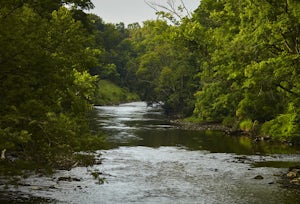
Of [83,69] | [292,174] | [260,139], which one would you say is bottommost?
[292,174]

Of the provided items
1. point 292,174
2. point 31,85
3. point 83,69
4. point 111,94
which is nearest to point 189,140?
point 292,174

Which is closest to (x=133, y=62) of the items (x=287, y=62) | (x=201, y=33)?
(x=201, y=33)

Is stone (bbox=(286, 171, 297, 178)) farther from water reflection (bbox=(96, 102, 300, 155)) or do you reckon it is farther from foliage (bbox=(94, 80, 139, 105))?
foliage (bbox=(94, 80, 139, 105))

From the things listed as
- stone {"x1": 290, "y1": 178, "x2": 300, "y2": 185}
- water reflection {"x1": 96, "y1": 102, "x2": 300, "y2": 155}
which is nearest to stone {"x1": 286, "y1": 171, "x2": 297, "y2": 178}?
stone {"x1": 290, "y1": 178, "x2": 300, "y2": 185}

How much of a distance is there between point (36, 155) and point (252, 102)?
1382 inches

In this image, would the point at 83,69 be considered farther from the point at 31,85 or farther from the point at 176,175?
the point at 176,175

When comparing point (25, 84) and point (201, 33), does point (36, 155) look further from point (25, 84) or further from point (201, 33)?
point (201, 33)

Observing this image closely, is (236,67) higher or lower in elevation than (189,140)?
higher

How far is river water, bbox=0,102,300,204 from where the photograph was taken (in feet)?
66.8

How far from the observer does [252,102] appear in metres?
45.3

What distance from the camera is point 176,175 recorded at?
86.4ft

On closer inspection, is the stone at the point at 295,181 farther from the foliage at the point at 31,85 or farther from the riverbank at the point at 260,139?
the foliage at the point at 31,85

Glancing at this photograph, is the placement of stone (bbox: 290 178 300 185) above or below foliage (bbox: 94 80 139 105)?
below

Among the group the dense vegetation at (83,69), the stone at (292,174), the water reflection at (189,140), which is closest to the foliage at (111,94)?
the dense vegetation at (83,69)
